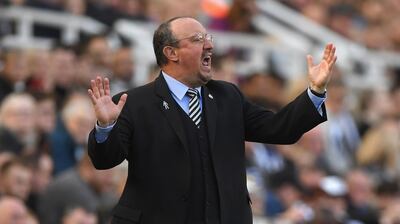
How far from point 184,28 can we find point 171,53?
0.48ft

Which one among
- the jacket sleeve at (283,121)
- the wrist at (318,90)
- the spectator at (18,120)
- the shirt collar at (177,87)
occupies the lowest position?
the spectator at (18,120)

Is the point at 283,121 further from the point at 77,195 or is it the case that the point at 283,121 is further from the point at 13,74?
the point at 13,74

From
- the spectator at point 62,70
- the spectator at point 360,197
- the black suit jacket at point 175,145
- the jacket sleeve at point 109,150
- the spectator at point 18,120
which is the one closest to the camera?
the jacket sleeve at point 109,150

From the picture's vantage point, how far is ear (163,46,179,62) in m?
6.94

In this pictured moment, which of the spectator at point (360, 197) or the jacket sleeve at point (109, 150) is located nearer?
the jacket sleeve at point (109, 150)

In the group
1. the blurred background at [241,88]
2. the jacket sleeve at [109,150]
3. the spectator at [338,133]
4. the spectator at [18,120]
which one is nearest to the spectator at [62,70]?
the blurred background at [241,88]

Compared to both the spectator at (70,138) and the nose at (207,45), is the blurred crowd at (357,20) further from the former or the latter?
the nose at (207,45)

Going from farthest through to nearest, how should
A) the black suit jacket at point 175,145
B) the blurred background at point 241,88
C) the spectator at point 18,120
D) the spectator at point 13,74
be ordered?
1. the spectator at point 13,74
2. the spectator at point 18,120
3. the blurred background at point 241,88
4. the black suit jacket at point 175,145

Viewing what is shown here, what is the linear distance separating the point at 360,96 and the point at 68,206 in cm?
769

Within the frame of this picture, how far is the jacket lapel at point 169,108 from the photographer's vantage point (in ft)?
22.4

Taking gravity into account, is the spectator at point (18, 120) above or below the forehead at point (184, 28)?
below

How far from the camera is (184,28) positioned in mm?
6938

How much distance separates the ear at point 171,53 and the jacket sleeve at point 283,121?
48 centimetres

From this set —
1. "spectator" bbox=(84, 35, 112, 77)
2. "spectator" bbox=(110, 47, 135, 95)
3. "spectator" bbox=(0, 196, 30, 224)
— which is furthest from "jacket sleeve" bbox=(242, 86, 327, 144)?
"spectator" bbox=(110, 47, 135, 95)
